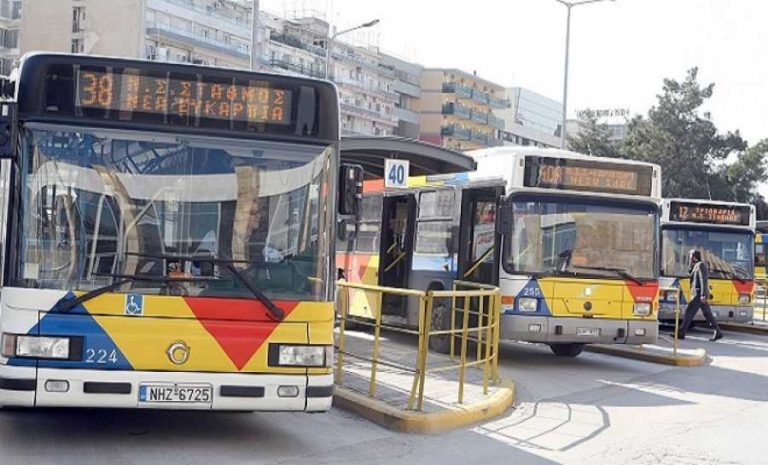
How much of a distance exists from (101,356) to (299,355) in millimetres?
1526

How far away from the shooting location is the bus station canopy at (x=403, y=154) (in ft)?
60.5

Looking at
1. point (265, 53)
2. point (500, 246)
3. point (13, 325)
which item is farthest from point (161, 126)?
point (265, 53)

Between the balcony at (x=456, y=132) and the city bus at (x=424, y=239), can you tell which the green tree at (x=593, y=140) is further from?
the city bus at (x=424, y=239)

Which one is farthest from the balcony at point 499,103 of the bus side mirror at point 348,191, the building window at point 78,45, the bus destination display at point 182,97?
the bus destination display at point 182,97

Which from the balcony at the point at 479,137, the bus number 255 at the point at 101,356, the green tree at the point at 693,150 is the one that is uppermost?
the balcony at the point at 479,137

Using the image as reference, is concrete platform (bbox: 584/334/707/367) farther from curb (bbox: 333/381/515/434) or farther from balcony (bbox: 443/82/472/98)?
balcony (bbox: 443/82/472/98)

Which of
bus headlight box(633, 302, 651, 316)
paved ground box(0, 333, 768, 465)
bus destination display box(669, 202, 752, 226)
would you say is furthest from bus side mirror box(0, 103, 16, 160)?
bus destination display box(669, 202, 752, 226)

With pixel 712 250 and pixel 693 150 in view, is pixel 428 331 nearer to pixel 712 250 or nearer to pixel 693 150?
pixel 712 250

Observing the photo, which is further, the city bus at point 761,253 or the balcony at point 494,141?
the balcony at point 494,141

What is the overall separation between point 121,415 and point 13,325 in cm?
225

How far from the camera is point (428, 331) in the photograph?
10.4 m

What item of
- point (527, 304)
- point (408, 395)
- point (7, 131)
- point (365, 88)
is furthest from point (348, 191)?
point (365, 88)

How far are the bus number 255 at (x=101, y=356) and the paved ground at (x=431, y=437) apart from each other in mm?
744

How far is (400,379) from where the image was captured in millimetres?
12531
